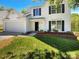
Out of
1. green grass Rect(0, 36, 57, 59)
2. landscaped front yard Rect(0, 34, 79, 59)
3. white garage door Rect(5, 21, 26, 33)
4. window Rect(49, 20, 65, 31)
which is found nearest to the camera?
landscaped front yard Rect(0, 34, 79, 59)

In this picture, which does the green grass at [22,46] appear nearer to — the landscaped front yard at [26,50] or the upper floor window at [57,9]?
the landscaped front yard at [26,50]

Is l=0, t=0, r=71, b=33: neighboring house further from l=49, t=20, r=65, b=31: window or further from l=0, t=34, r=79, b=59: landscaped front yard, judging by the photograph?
l=0, t=34, r=79, b=59: landscaped front yard

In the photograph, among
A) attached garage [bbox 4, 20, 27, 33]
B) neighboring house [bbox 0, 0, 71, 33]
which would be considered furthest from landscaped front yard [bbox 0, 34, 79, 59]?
attached garage [bbox 4, 20, 27, 33]

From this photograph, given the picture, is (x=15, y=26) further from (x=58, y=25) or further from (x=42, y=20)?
(x=58, y=25)

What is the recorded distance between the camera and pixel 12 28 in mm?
41094

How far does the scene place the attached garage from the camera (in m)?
40.0

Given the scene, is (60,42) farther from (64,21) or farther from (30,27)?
(30,27)

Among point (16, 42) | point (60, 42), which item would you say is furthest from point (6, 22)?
point (16, 42)

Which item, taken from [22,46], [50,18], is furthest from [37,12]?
[22,46]

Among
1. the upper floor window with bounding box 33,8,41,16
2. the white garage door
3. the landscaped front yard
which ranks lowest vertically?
the landscaped front yard

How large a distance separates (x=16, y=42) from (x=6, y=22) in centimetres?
2246

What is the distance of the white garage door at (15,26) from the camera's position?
40031 mm

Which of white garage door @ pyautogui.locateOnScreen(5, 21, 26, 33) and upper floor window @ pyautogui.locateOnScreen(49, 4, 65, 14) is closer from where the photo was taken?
upper floor window @ pyautogui.locateOnScreen(49, 4, 65, 14)

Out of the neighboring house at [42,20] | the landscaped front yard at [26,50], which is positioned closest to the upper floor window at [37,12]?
the neighboring house at [42,20]
